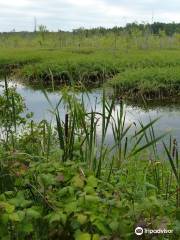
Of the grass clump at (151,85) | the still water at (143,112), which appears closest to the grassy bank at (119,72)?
the grass clump at (151,85)

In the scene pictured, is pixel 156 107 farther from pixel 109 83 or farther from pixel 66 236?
pixel 66 236

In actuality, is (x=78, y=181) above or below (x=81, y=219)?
above

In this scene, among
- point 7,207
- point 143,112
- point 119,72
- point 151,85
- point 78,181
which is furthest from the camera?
point 119,72

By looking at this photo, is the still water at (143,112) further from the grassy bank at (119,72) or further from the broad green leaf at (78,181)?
the broad green leaf at (78,181)

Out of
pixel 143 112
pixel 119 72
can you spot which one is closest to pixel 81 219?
pixel 143 112

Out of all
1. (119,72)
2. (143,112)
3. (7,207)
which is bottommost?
(143,112)

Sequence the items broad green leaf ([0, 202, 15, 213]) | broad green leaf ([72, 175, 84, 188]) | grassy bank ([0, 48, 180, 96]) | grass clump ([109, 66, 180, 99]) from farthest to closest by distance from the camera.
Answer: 1. grassy bank ([0, 48, 180, 96])
2. grass clump ([109, 66, 180, 99])
3. broad green leaf ([72, 175, 84, 188])
4. broad green leaf ([0, 202, 15, 213])

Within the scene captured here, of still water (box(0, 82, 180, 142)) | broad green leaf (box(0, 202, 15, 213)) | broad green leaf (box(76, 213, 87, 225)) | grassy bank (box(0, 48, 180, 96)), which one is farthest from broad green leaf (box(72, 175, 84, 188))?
grassy bank (box(0, 48, 180, 96))

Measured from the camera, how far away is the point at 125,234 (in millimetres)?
2312

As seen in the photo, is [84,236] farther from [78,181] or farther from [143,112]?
[143,112]

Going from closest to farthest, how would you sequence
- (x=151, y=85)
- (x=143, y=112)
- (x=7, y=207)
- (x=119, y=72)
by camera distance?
(x=7, y=207) < (x=143, y=112) < (x=151, y=85) < (x=119, y=72)

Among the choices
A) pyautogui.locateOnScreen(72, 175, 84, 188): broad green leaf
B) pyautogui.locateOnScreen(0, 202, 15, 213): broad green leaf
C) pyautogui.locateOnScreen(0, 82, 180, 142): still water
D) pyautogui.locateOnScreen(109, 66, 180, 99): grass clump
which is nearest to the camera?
pyautogui.locateOnScreen(0, 202, 15, 213): broad green leaf

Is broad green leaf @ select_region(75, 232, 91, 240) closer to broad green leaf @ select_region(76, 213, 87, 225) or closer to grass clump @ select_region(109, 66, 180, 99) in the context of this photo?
broad green leaf @ select_region(76, 213, 87, 225)

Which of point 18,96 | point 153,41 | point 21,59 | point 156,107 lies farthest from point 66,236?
point 153,41
